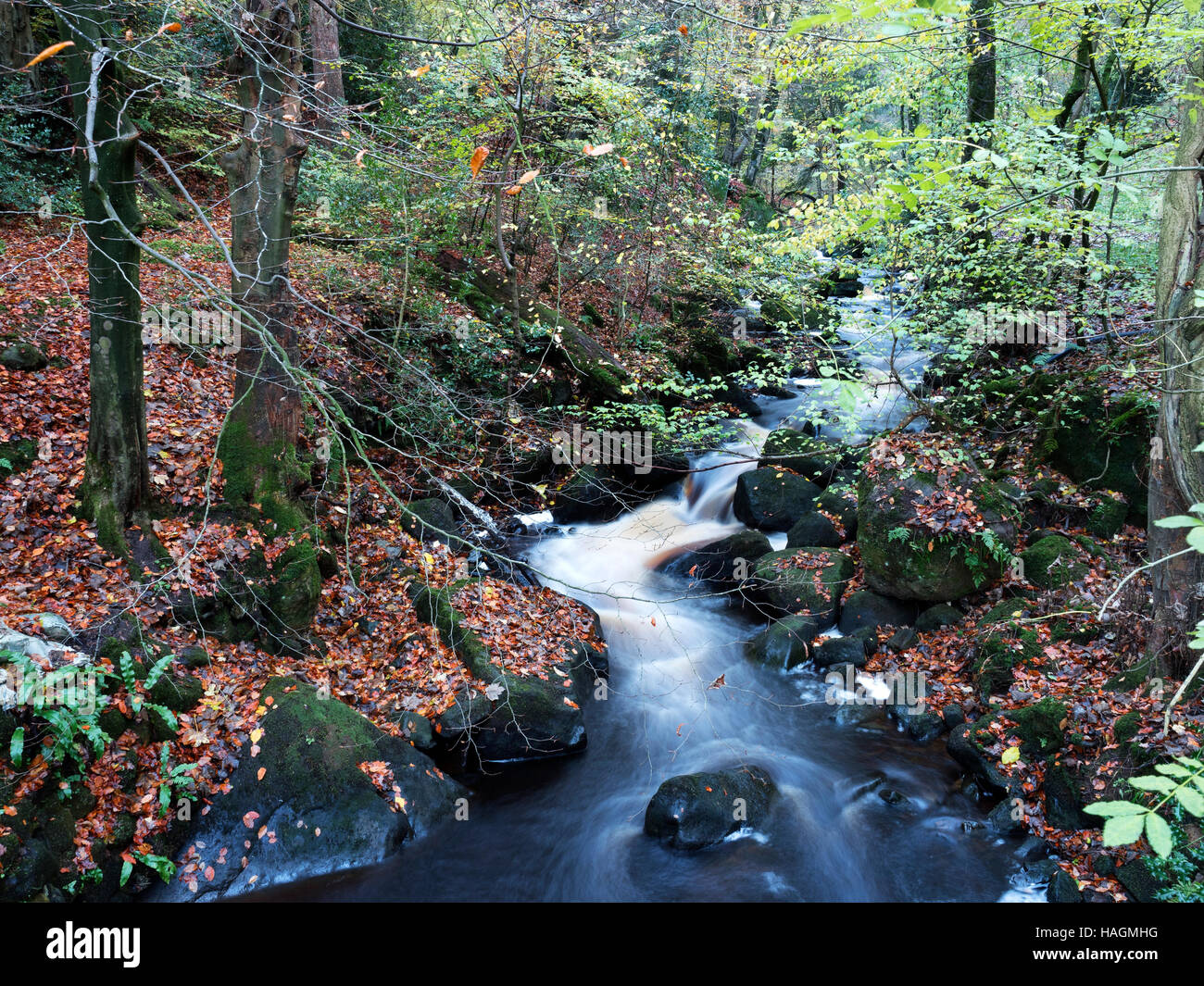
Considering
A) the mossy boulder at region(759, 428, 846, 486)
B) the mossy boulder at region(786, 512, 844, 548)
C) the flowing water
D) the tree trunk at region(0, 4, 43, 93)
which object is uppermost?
the tree trunk at region(0, 4, 43, 93)

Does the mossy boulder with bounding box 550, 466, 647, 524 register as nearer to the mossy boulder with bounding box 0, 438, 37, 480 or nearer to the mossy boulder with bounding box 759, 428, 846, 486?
the mossy boulder with bounding box 759, 428, 846, 486

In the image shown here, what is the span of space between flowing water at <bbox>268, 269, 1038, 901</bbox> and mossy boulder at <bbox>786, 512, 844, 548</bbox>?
4.89 ft

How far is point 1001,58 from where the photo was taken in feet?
44.5

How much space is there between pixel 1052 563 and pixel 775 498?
416 cm

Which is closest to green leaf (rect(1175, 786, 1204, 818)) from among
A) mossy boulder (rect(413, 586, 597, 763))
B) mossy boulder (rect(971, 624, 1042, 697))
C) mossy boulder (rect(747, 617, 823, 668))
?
mossy boulder (rect(413, 586, 597, 763))

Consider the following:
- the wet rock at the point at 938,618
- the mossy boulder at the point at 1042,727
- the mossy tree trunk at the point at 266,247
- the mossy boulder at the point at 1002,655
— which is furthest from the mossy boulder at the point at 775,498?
the mossy tree trunk at the point at 266,247

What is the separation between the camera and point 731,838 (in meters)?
6.43

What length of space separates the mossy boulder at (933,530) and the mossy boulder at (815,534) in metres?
0.95

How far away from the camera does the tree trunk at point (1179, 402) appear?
494 cm

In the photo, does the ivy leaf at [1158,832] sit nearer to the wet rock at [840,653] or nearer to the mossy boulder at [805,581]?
the wet rock at [840,653]

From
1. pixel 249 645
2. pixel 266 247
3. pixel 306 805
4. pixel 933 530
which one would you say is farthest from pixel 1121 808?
pixel 933 530

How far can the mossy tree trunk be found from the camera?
636 centimetres
